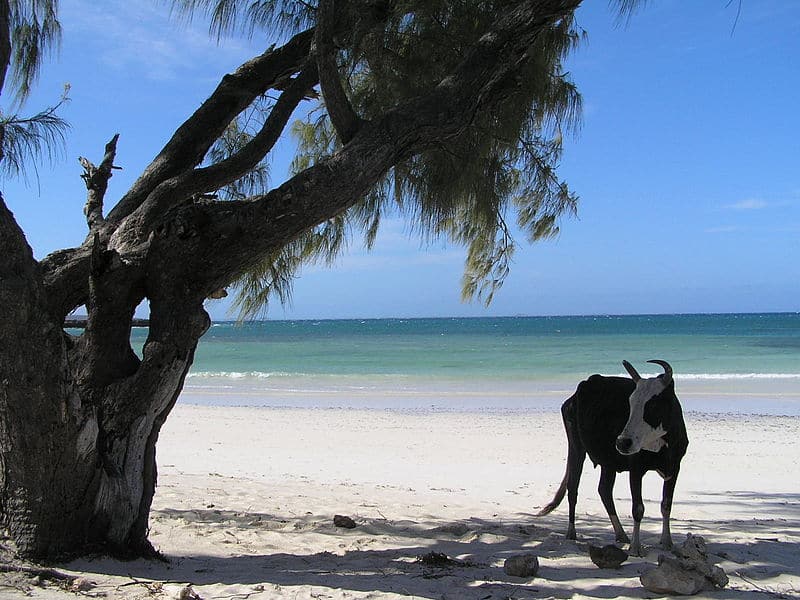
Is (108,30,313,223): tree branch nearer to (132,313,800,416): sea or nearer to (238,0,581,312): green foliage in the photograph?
(238,0,581,312): green foliage

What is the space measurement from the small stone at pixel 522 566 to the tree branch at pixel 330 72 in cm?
243

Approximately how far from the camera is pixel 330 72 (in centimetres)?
387

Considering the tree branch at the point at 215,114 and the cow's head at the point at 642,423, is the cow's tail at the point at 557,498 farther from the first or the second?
the tree branch at the point at 215,114

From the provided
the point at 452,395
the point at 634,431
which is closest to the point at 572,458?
the point at 634,431

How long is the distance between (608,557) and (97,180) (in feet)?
12.7

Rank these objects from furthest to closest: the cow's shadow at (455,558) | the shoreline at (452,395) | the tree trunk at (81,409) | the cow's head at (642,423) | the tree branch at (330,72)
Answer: the shoreline at (452,395)
the cow's head at (642,423)
the tree branch at (330,72)
the cow's shadow at (455,558)
the tree trunk at (81,409)

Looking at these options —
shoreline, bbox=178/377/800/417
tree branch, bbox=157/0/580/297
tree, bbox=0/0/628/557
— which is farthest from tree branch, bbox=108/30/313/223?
shoreline, bbox=178/377/800/417

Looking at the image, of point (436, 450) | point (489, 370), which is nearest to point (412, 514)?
point (436, 450)

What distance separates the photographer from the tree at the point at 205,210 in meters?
3.35

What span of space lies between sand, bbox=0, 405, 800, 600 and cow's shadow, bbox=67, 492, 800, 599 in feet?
0.05

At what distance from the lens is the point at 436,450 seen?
9828 millimetres

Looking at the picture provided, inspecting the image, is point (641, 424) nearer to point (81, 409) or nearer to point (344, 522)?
point (344, 522)

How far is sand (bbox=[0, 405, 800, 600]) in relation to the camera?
356cm

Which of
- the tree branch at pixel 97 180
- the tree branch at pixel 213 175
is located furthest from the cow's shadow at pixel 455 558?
→ the tree branch at pixel 97 180
